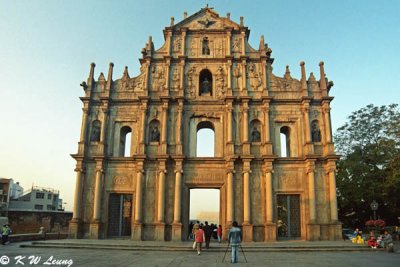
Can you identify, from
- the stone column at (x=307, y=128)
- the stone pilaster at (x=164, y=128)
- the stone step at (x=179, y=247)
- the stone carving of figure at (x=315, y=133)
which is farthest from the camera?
the stone carving of figure at (x=315, y=133)

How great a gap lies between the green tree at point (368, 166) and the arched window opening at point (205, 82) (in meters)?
14.2

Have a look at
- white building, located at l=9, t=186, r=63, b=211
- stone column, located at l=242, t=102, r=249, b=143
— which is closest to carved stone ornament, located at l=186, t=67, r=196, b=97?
stone column, located at l=242, t=102, r=249, b=143

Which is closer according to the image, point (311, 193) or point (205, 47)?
point (311, 193)

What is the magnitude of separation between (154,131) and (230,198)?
694 centimetres

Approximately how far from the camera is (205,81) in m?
26.1

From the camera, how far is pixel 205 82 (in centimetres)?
2605

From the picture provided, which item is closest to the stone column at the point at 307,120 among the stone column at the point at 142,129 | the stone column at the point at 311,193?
the stone column at the point at 311,193

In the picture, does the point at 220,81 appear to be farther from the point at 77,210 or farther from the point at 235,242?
the point at 235,242

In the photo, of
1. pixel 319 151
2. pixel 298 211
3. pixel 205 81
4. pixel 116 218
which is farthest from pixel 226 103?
pixel 116 218

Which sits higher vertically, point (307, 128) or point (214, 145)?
point (307, 128)

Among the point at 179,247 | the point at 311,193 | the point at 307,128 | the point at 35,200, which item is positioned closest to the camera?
the point at 179,247

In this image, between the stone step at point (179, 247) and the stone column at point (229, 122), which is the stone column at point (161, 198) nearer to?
the stone step at point (179, 247)

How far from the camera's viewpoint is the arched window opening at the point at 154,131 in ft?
79.5

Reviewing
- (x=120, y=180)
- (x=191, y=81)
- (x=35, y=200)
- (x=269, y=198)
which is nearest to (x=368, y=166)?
(x=269, y=198)
